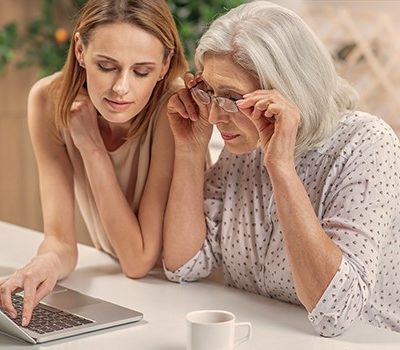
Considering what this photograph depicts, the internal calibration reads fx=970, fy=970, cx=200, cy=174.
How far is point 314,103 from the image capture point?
69.2 inches

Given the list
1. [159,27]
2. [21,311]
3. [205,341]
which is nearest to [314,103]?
[159,27]

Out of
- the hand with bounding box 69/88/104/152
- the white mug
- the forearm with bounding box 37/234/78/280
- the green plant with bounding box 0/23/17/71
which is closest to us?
the white mug

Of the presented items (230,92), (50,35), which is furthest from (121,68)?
(50,35)

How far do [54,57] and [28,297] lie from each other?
250 cm

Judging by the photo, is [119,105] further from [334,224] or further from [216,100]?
[334,224]

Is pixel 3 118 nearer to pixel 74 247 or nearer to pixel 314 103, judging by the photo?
pixel 74 247

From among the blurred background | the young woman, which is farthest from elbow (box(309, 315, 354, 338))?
the blurred background

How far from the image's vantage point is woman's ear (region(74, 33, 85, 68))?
199 centimetres

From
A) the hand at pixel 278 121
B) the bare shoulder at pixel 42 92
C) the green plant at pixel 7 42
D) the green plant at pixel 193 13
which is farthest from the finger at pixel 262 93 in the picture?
the green plant at pixel 7 42

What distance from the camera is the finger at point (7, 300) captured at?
168 centimetres

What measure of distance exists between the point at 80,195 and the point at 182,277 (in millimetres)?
390

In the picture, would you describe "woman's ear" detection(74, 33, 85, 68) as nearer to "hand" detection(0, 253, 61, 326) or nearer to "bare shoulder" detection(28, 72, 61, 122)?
"bare shoulder" detection(28, 72, 61, 122)

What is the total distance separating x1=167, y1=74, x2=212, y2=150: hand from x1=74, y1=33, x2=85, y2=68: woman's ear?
20cm

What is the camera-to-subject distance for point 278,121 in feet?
5.50
